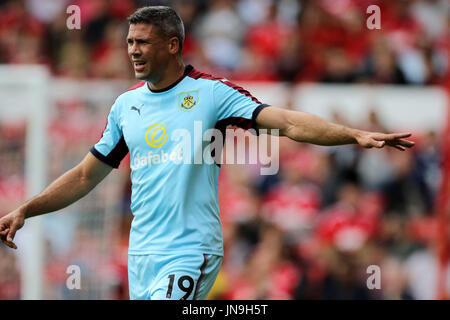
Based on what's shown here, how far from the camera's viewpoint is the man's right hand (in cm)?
548

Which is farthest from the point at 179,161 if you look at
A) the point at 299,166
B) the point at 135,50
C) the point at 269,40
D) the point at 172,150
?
the point at 269,40

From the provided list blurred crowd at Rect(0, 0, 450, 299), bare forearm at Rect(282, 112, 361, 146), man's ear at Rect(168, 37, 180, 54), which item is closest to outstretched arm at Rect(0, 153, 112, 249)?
man's ear at Rect(168, 37, 180, 54)

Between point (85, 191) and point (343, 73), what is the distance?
7235 mm

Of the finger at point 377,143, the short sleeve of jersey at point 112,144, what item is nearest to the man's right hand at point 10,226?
the short sleeve of jersey at point 112,144

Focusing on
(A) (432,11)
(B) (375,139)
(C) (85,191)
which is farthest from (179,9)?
(B) (375,139)

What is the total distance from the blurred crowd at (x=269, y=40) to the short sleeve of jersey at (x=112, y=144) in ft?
22.9

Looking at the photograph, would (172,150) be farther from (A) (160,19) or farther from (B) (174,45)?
(A) (160,19)

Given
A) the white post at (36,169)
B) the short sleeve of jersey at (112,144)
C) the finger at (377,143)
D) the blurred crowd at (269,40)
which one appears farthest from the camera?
the blurred crowd at (269,40)

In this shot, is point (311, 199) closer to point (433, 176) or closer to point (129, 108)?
point (433, 176)

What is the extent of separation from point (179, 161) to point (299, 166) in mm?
6390

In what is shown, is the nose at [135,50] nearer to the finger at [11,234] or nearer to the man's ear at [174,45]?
the man's ear at [174,45]

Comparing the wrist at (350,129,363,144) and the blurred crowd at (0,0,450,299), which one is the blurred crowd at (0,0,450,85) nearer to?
the blurred crowd at (0,0,450,299)

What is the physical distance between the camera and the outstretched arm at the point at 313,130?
4.96 metres

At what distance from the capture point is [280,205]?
11250mm
